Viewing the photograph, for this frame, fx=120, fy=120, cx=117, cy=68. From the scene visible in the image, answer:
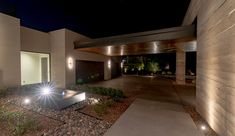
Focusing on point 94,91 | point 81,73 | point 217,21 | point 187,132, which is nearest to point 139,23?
point 81,73

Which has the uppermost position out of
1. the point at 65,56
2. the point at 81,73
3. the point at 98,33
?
the point at 98,33

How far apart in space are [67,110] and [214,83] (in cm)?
445

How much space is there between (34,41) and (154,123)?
28.1 ft

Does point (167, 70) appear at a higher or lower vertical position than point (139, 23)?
lower

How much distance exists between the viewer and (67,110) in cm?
416

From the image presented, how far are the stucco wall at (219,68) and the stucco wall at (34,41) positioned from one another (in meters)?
9.17

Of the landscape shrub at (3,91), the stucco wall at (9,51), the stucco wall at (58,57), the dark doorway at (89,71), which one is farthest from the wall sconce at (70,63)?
the landscape shrub at (3,91)

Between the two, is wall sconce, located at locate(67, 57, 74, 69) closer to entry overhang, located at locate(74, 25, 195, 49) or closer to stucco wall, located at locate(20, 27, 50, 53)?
stucco wall, located at locate(20, 27, 50, 53)

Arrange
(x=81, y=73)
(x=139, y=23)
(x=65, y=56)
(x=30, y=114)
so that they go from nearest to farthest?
1. (x=30, y=114)
2. (x=65, y=56)
3. (x=81, y=73)
4. (x=139, y=23)

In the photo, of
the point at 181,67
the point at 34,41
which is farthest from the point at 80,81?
the point at 181,67

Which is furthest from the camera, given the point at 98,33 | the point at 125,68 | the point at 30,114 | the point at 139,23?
the point at 125,68

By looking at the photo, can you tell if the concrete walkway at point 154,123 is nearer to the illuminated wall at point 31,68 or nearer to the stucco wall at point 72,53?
the stucco wall at point 72,53

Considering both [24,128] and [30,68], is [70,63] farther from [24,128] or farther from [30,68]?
[24,128]

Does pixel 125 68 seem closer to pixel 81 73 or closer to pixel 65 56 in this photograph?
pixel 81 73
